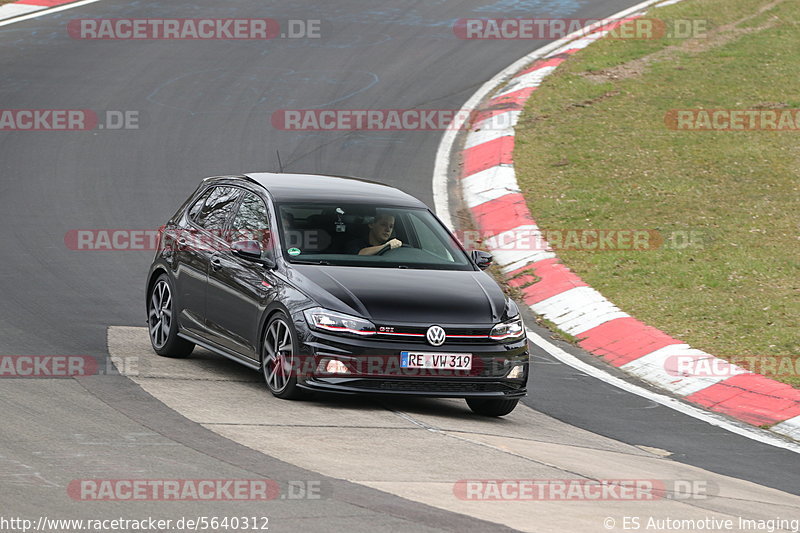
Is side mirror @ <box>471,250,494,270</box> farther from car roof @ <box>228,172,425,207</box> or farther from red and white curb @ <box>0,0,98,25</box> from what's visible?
red and white curb @ <box>0,0,98,25</box>

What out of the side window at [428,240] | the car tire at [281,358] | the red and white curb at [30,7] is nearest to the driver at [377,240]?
the side window at [428,240]

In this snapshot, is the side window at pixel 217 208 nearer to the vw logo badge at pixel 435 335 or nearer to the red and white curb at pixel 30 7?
the vw logo badge at pixel 435 335

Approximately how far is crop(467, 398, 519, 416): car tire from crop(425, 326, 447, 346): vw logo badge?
80 cm

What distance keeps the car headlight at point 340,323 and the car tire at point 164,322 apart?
2158 mm

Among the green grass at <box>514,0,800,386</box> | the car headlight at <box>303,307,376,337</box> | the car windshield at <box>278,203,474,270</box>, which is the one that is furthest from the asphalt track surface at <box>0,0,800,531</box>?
the green grass at <box>514,0,800,386</box>

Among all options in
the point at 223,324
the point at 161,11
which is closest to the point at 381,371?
the point at 223,324

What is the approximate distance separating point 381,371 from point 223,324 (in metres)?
1.75

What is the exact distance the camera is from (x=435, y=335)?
8.89 meters

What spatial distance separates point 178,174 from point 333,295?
29.7 ft

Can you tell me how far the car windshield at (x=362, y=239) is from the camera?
967 centimetres

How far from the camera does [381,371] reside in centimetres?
886

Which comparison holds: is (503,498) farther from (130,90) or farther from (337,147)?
(130,90)

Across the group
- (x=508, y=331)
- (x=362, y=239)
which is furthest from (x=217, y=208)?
(x=508, y=331)

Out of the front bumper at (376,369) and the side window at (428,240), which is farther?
the side window at (428,240)
